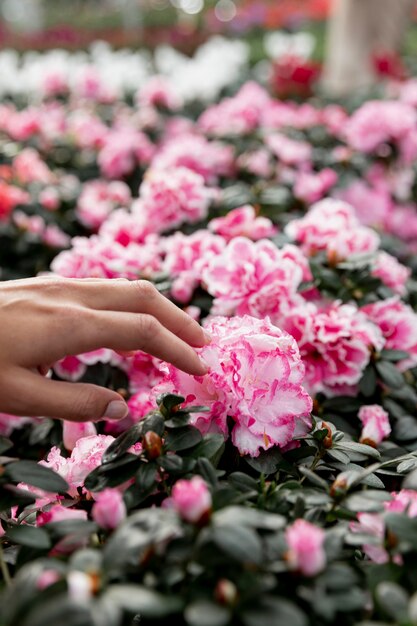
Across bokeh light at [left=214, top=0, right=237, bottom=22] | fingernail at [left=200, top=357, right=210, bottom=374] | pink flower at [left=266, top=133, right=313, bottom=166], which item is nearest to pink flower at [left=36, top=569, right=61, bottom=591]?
fingernail at [left=200, top=357, right=210, bottom=374]

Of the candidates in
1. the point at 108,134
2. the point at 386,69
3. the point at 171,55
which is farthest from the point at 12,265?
the point at 171,55

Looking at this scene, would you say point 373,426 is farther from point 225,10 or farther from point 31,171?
point 225,10

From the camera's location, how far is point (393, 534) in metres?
0.93

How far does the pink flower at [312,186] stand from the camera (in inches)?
105

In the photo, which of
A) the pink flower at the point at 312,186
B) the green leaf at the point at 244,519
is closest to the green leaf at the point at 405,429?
the green leaf at the point at 244,519

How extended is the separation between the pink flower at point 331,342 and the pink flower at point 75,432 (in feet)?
1.45

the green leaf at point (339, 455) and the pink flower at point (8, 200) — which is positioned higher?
the green leaf at point (339, 455)

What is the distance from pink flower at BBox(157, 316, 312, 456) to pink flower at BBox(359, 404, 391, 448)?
282mm

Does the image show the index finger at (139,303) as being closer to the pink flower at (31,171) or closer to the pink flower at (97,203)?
the pink flower at (97,203)

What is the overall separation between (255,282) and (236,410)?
42cm

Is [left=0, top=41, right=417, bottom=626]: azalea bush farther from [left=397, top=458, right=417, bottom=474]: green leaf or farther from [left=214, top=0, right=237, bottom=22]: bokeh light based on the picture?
[left=214, top=0, right=237, bottom=22]: bokeh light

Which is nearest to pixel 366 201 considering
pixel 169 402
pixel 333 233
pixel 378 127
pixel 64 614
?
pixel 378 127

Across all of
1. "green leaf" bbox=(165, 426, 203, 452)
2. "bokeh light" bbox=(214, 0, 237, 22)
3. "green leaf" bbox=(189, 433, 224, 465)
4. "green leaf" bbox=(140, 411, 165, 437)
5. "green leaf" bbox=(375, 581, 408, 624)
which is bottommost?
"bokeh light" bbox=(214, 0, 237, 22)

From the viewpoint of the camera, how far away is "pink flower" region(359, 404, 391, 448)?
1.45 m
